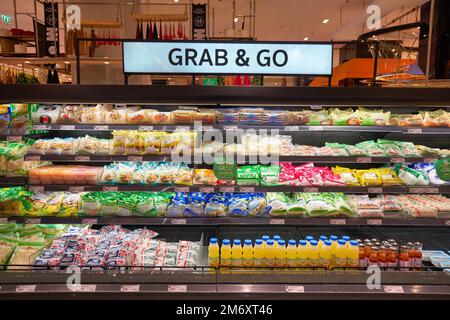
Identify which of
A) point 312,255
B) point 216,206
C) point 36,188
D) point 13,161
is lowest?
point 312,255

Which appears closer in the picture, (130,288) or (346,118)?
(130,288)

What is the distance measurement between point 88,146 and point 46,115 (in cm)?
41

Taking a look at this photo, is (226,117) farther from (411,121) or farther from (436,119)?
(436,119)

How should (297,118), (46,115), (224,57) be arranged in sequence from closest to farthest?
(224,57), (46,115), (297,118)

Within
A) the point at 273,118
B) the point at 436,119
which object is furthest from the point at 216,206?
the point at 436,119

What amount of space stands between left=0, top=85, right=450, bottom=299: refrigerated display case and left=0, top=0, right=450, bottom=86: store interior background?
1.29m

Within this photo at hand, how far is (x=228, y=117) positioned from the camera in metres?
2.89

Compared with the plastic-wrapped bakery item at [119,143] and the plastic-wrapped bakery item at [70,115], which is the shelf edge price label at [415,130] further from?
the plastic-wrapped bakery item at [70,115]

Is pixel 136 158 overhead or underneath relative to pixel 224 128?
underneath

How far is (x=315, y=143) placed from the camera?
133 inches

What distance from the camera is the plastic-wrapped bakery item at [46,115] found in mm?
2771

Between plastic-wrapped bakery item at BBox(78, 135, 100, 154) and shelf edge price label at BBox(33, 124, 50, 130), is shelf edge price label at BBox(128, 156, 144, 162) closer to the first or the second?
plastic-wrapped bakery item at BBox(78, 135, 100, 154)

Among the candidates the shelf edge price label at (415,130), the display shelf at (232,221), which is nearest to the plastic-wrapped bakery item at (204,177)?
the display shelf at (232,221)
